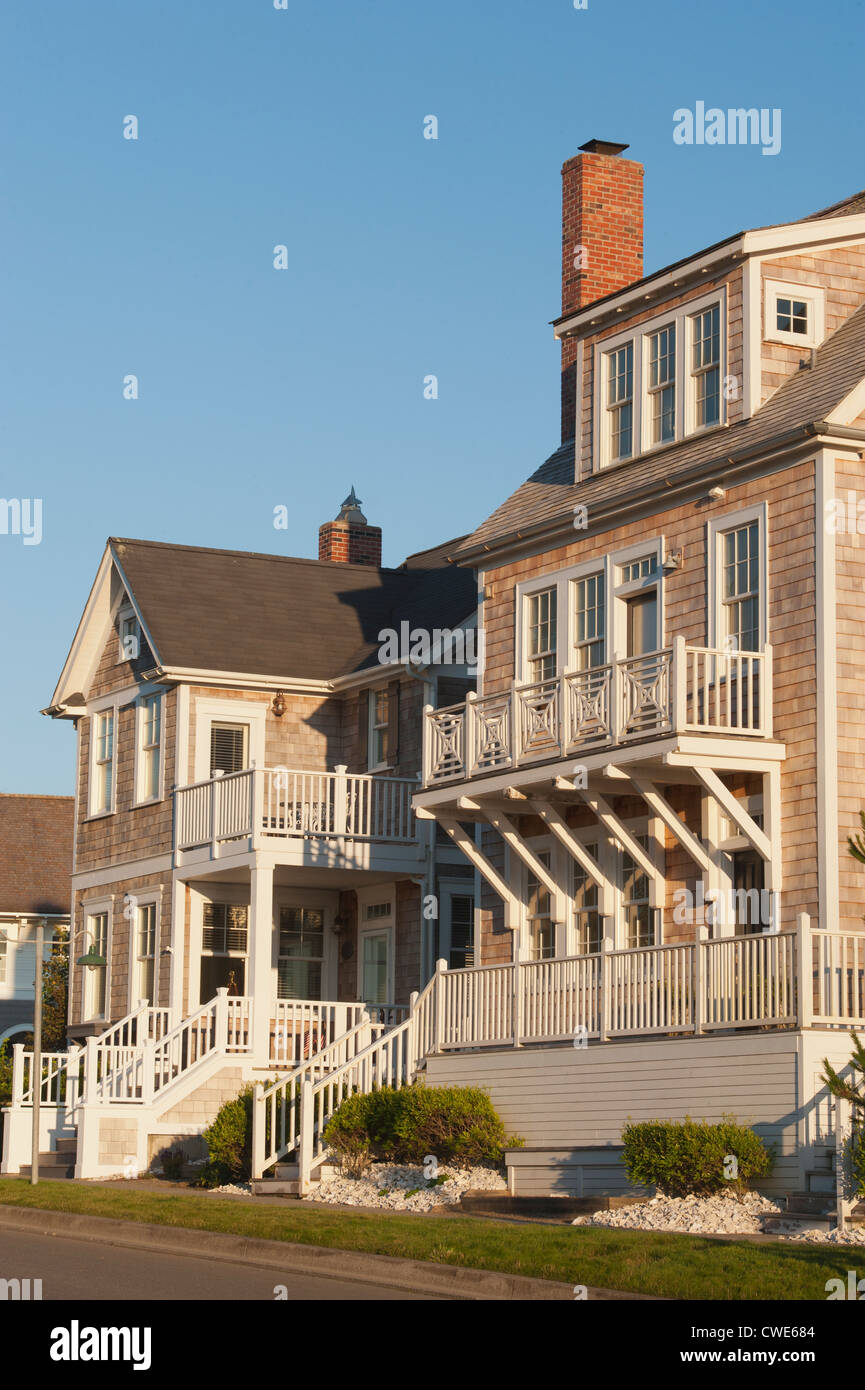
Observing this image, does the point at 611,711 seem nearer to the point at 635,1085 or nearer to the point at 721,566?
the point at 721,566

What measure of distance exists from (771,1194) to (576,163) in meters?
15.6

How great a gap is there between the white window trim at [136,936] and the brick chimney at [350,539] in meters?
8.60

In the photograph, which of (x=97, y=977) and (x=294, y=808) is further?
(x=97, y=977)

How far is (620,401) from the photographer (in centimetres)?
2523

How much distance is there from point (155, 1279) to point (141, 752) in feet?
62.9

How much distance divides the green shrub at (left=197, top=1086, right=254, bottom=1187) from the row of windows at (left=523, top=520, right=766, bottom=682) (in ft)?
21.2

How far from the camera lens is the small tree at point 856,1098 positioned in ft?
45.6

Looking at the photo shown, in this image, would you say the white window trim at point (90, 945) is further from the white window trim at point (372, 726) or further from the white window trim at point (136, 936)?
the white window trim at point (372, 726)

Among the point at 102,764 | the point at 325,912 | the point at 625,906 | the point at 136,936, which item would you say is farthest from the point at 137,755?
the point at 625,906

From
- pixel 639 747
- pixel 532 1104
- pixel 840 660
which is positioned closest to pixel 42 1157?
pixel 532 1104

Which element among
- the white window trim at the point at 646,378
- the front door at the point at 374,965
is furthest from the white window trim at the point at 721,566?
the front door at the point at 374,965

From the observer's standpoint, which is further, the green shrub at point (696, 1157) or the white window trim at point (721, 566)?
the white window trim at point (721, 566)

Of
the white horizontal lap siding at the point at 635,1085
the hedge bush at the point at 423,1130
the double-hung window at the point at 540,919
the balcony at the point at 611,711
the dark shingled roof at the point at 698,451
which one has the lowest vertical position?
the hedge bush at the point at 423,1130

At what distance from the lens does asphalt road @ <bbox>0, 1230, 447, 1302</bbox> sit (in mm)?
13367
